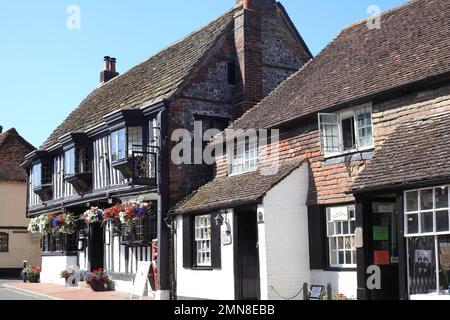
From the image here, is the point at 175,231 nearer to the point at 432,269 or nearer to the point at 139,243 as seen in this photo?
the point at 139,243

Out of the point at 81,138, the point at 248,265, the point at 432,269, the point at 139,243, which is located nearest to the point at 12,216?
the point at 81,138

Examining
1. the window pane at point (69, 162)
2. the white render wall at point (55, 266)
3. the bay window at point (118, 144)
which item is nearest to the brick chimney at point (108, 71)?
the window pane at point (69, 162)

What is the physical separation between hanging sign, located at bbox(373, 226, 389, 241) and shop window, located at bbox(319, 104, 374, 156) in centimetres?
201

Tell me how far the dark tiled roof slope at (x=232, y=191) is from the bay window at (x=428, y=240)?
13.4ft

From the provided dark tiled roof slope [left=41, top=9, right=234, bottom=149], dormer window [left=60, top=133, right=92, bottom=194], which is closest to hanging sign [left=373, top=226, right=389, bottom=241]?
dark tiled roof slope [left=41, top=9, right=234, bottom=149]

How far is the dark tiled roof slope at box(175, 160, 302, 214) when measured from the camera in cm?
1531

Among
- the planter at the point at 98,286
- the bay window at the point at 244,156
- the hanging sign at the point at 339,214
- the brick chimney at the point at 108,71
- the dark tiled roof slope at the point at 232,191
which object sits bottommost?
the planter at the point at 98,286

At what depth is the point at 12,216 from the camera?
36906 mm

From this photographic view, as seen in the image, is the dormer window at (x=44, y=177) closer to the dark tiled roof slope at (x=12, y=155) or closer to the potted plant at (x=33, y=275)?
the potted plant at (x=33, y=275)

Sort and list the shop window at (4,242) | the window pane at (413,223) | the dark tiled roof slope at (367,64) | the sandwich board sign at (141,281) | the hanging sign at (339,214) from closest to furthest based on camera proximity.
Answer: the window pane at (413,223)
the dark tiled roof slope at (367,64)
the hanging sign at (339,214)
the sandwich board sign at (141,281)
the shop window at (4,242)

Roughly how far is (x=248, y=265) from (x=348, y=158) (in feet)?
13.8

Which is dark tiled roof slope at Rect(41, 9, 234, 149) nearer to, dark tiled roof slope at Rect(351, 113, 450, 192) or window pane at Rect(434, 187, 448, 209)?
dark tiled roof slope at Rect(351, 113, 450, 192)

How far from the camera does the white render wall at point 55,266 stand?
84.5ft

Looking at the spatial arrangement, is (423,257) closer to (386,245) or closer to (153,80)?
(386,245)
